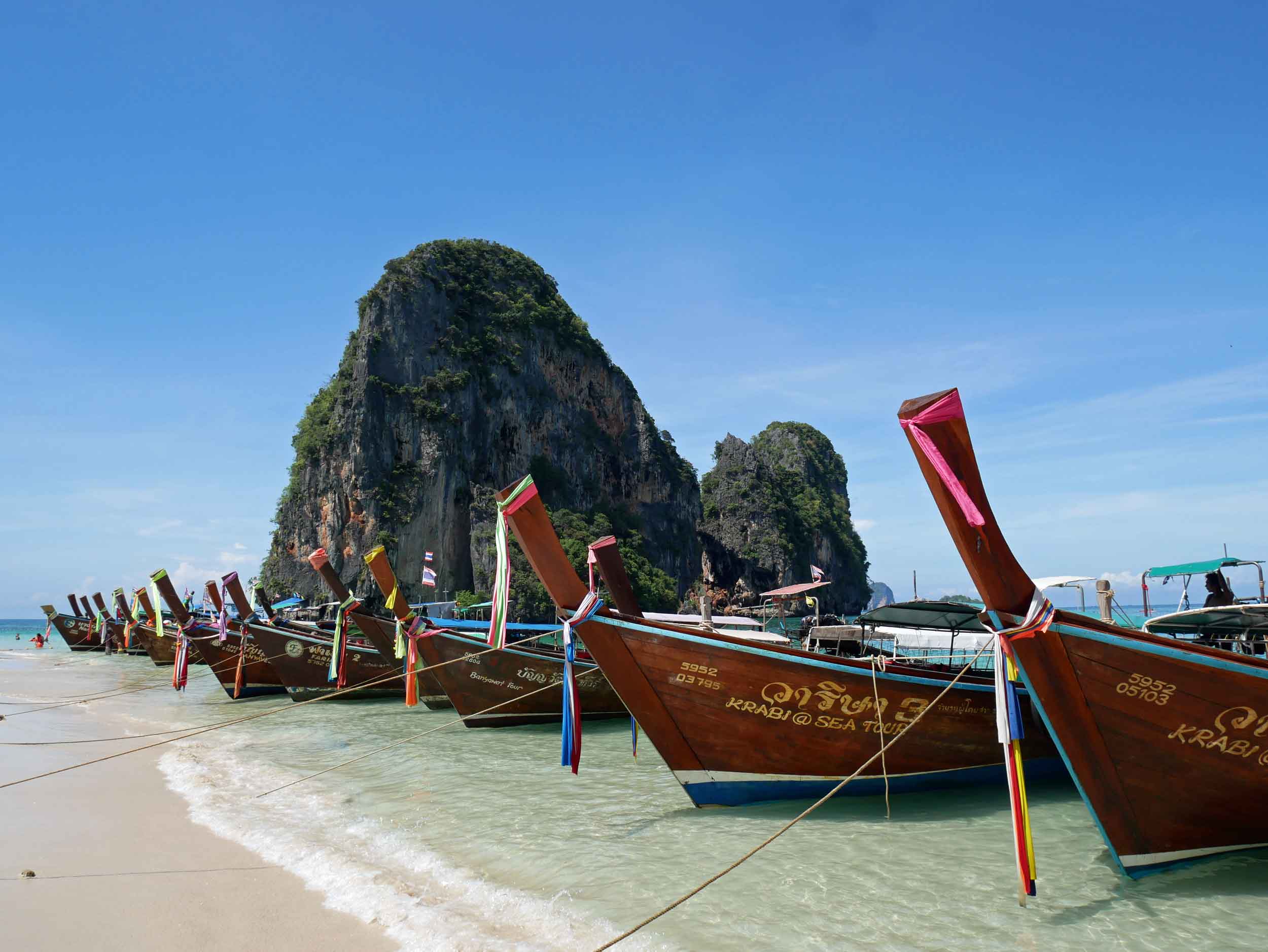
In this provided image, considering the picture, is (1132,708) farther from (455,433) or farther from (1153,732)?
(455,433)

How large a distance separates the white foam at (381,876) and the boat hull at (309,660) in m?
6.90

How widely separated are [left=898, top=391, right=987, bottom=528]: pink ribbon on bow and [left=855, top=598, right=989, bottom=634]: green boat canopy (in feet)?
17.6

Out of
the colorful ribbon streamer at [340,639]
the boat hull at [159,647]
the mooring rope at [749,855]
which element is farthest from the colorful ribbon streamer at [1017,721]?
A: the boat hull at [159,647]

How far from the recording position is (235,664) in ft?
56.3

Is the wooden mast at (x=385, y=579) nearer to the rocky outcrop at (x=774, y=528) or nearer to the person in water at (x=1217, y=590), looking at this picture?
the person in water at (x=1217, y=590)

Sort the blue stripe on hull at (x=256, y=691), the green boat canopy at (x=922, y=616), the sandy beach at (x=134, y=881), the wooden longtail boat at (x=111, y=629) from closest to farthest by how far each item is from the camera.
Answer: the sandy beach at (x=134, y=881) → the green boat canopy at (x=922, y=616) → the blue stripe on hull at (x=256, y=691) → the wooden longtail boat at (x=111, y=629)

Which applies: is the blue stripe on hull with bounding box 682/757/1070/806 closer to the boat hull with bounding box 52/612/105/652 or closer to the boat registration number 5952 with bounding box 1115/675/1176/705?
the boat registration number 5952 with bounding box 1115/675/1176/705

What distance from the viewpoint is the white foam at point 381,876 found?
4824mm

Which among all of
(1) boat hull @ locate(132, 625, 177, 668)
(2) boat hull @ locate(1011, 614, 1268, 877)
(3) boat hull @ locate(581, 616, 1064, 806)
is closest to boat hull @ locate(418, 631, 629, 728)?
(3) boat hull @ locate(581, 616, 1064, 806)

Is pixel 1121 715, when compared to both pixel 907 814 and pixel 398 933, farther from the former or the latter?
pixel 398 933

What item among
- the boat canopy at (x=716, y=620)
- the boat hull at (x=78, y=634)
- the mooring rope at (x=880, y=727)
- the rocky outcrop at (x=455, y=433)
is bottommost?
the boat hull at (x=78, y=634)

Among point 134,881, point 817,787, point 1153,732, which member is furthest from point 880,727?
point 134,881

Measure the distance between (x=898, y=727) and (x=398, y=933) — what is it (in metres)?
4.52

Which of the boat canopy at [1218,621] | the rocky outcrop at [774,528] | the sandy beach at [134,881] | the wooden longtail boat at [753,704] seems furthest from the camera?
the rocky outcrop at [774,528]
